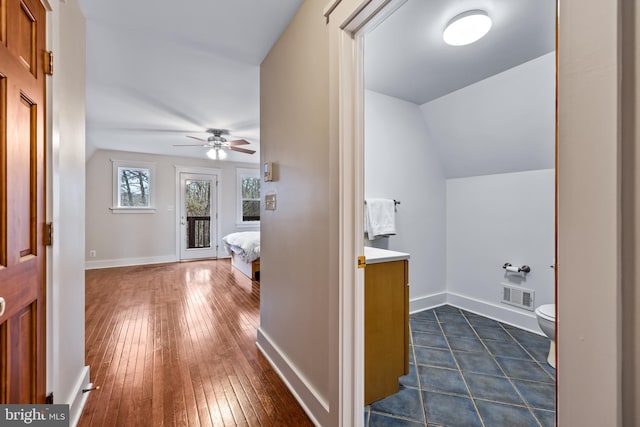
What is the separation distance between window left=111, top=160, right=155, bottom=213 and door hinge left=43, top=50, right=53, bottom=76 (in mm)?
5301

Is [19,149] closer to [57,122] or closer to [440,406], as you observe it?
[57,122]

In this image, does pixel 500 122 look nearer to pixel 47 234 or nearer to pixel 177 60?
pixel 177 60

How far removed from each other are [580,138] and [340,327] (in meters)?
1.11

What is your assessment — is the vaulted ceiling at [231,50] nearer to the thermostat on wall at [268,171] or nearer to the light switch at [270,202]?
the thermostat on wall at [268,171]

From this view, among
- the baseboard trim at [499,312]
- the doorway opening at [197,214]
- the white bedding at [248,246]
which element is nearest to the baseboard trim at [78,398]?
the white bedding at [248,246]

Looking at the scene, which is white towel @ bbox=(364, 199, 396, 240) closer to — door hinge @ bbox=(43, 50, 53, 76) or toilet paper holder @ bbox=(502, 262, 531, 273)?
toilet paper holder @ bbox=(502, 262, 531, 273)

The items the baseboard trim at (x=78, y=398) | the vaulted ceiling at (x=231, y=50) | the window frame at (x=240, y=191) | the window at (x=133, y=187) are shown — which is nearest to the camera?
the baseboard trim at (x=78, y=398)

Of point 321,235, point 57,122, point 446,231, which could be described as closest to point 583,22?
point 321,235

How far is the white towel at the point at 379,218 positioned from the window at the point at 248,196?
4864 millimetres

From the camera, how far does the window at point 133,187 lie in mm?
5570

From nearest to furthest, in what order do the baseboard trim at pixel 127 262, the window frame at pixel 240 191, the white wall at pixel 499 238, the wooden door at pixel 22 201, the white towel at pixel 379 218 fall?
the wooden door at pixel 22 201
the white wall at pixel 499 238
the white towel at pixel 379 218
the baseboard trim at pixel 127 262
the window frame at pixel 240 191

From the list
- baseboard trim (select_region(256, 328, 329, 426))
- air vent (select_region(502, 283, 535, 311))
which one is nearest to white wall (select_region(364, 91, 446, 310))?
air vent (select_region(502, 283, 535, 311))

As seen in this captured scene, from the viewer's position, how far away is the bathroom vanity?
159cm

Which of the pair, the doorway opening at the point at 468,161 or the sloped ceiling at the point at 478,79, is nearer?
the sloped ceiling at the point at 478,79
